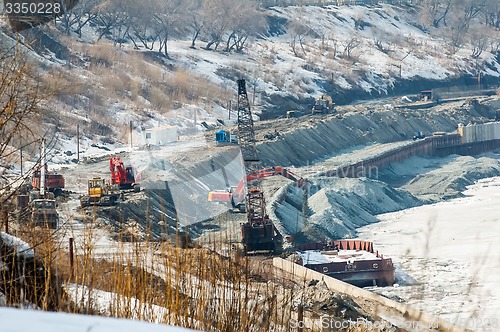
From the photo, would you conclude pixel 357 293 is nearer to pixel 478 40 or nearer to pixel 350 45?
pixel 350 45

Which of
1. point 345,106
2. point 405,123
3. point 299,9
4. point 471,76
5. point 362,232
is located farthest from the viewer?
point 299,9

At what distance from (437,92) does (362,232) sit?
1754 inches

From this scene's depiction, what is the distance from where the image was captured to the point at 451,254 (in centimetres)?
2795

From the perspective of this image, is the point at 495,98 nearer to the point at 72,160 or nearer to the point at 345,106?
the point at 345,106

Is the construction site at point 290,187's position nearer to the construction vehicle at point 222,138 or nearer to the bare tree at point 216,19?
the construction vehicle at point 222,138

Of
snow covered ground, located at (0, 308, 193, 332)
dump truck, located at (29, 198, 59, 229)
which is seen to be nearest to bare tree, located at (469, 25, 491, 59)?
dump truck, located at (29, 198, 59, 229)

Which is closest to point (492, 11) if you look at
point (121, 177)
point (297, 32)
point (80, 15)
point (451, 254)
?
point (297, 32)

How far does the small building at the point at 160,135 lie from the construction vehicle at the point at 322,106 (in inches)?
696

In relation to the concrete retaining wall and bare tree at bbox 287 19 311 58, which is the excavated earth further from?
bare tree at bbox 287 19 311 58

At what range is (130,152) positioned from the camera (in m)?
39.4

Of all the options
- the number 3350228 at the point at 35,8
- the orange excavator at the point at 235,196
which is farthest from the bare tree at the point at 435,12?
the number 3350228 at the point at 35,8

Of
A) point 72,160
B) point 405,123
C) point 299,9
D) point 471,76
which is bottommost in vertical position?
point 72,160

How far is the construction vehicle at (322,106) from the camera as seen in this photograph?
58.9m

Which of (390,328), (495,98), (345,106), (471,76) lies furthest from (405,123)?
(390,328)
